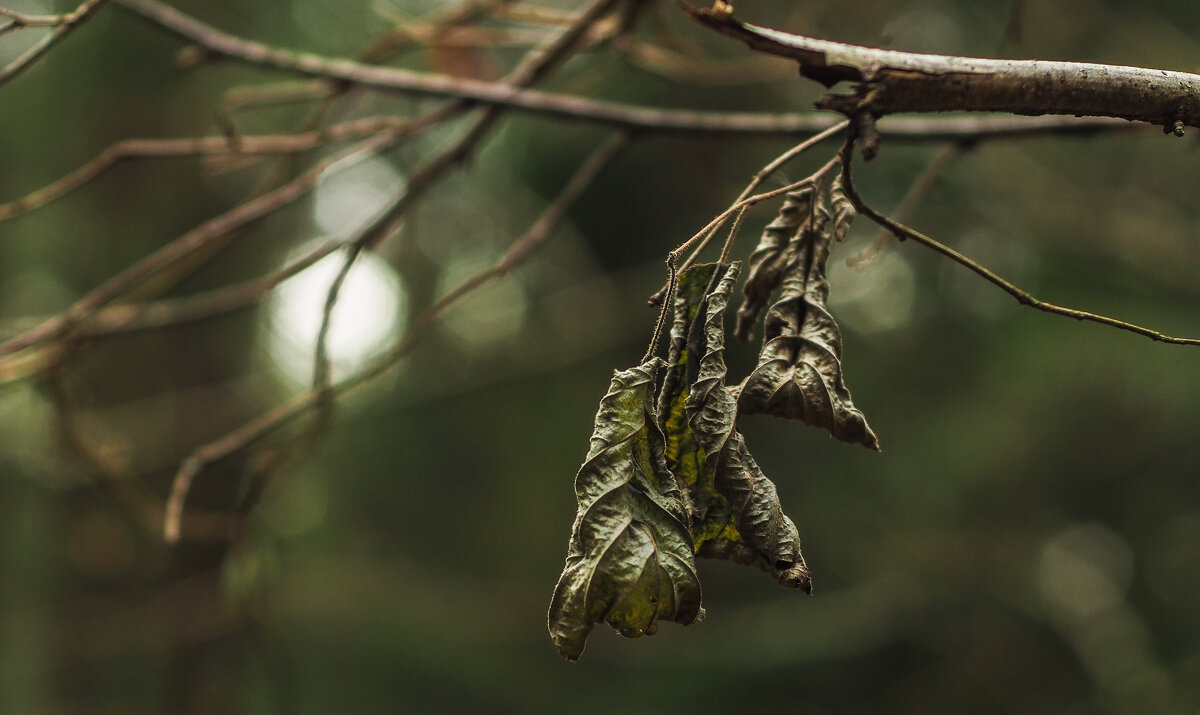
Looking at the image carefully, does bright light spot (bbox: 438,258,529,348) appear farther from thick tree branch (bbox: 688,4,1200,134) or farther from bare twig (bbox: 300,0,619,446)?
thick tree branch (bbox: 688,4,1200,134)

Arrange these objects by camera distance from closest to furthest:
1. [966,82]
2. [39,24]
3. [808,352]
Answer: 1. [966,82]
2. [808,352]
3. [39,24]

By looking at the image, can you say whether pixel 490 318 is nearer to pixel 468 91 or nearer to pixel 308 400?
pixel 468 91

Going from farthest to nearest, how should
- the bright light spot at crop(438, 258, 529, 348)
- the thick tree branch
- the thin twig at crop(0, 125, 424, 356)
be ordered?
the bright light spot at crop(438, 258, 529, 348)
the thin twig at crop(0, 125, 424, 356)
the thick tree branch

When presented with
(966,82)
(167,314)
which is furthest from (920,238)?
(167,314)

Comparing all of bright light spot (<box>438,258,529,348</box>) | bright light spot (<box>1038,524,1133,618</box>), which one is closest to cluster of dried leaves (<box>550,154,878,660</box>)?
bright light spot (<box>1038,524,1133,618</box>)

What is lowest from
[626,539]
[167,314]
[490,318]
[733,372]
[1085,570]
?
[1085,570]

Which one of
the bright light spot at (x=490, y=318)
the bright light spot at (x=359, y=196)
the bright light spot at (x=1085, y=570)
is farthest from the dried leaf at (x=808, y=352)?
the bright light spot at (x=359, y=196)
